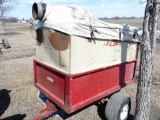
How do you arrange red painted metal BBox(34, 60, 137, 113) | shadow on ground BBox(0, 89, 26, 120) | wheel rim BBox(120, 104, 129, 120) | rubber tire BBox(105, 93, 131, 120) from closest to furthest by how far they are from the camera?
red painted metal BBox(34, 60, 137, 113) → rubber tire BBox(105, 93, 131, 120) → wheel rim BBox(120, 104, 129, 120) → shadow on ground BBox(0, 89, 26, 120)

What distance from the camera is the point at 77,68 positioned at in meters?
3.21

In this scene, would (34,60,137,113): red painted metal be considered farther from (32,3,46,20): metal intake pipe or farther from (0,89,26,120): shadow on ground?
(32,3,46,20): metal intake pipe

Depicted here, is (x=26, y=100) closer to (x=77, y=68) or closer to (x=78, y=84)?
(x=78, y=84)

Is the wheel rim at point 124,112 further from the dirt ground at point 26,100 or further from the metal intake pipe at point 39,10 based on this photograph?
the metal intake pipe at point 39,10

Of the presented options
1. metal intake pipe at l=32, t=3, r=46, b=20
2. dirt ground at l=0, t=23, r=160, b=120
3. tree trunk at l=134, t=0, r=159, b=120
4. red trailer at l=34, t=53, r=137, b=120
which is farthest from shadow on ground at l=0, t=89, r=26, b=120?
tree trunk at l=134, t=0, r=159, b=120

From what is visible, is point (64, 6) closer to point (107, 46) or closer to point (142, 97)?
point (107, 46)

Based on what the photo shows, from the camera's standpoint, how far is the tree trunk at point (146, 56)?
308 cm

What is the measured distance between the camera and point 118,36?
3889 millimetres

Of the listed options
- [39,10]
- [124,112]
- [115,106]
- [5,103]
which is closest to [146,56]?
[115,106]

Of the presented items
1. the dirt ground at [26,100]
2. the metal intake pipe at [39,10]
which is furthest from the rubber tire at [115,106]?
the metal intake pipe at [39,10]

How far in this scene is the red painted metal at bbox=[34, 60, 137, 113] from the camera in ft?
10.6

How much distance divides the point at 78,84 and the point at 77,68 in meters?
0.32

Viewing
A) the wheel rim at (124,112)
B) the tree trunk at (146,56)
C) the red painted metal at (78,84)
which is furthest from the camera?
the wheel rim at (124,112)

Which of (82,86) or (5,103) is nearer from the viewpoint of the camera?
(82,86)
